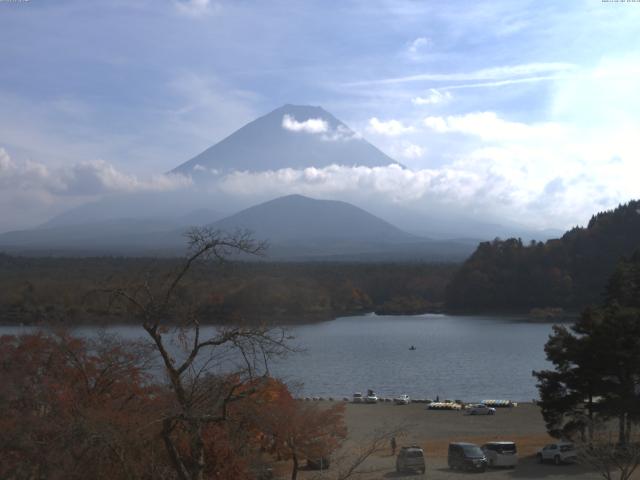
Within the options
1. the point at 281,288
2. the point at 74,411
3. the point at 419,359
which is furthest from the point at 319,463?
the point at 281,288

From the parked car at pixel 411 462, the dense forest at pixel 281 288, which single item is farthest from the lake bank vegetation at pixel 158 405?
the dense forest at pixel 281 288

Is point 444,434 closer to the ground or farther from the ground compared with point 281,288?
closer to the ground

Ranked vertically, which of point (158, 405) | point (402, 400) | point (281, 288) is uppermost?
point (158, 405)

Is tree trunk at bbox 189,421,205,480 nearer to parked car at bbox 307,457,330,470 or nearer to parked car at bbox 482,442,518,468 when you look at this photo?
parked car at bbox 307,457,330,470

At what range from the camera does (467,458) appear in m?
9.27

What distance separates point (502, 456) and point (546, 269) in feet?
120

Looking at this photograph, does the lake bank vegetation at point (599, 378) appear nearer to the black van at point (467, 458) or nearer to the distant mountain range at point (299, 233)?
the black van at point (467, 458)

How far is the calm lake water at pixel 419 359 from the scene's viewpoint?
64.5 feet

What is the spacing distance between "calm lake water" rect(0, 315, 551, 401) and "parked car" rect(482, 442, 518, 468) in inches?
159

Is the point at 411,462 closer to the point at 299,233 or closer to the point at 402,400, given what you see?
the point at 402,400

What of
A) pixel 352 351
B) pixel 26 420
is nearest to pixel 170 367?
pixel 26 420

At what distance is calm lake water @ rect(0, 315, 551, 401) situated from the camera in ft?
64.5

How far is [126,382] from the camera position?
691 centimetres

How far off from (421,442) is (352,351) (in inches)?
572
